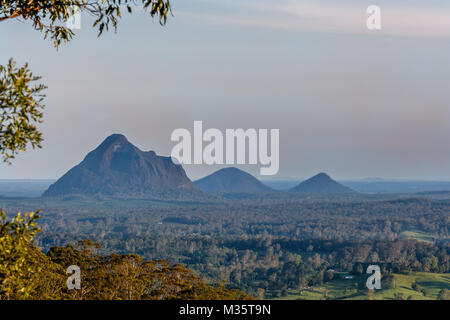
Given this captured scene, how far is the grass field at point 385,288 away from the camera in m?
91.2

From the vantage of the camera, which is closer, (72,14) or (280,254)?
(72,14)

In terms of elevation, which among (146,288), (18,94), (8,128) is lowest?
(146,288)

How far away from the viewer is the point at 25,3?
11117mm

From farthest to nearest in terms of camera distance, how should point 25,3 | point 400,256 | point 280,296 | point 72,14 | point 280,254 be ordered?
point 280,254 → point 400,256 → point 280,296 → point 72,14 → point 25,3

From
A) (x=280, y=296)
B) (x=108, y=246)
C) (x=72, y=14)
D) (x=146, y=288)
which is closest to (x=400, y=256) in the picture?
(x=280, y=296)

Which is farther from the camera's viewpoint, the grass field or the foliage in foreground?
the grass field

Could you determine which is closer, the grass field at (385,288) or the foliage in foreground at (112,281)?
the foliage in foreground at (112,281)

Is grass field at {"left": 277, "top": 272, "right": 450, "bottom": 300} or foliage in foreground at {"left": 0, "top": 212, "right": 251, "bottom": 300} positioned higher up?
foliage in foreground at {"left": 0, "top": 212, "right": 251, "bottom": 300}

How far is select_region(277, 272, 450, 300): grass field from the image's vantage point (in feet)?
299

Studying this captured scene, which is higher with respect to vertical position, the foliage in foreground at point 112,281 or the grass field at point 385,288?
the foliage in foreground at point 112,281
